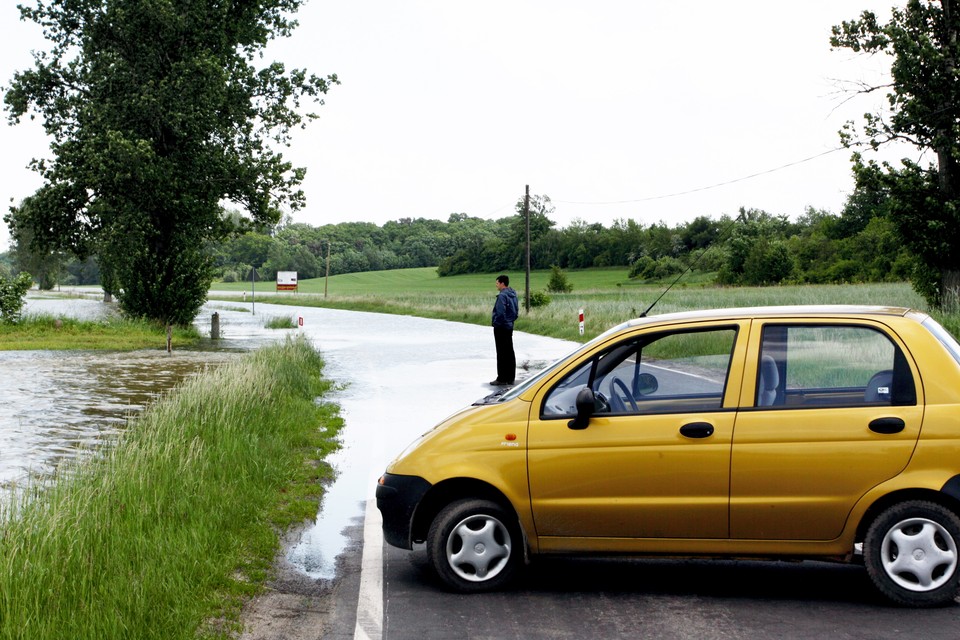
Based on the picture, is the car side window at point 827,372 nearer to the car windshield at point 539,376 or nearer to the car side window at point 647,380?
the car side window at point 647,380

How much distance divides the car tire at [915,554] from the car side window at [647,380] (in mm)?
1107

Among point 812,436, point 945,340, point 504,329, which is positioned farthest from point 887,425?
point 504,329

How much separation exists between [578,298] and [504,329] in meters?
59.1

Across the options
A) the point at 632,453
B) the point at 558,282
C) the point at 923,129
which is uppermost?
the point at 923,129

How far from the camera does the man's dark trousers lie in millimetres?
17719

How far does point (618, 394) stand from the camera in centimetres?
593

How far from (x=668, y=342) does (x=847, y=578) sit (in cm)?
181

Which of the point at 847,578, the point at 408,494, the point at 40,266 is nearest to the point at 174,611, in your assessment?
the point at 408,494

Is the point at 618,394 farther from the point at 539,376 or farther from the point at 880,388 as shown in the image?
the point at 880,388

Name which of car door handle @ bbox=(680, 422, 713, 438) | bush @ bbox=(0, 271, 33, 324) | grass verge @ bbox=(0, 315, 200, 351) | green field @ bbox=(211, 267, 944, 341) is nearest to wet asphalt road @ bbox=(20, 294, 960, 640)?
car door handle @ bbox=(680, 422, 713, 438)

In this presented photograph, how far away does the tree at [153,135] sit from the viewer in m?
35.6

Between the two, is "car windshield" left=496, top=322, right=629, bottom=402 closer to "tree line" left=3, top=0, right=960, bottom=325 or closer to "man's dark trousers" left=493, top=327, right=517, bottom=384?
"man's dark trousers" left=493, top=327, right=517, bottom=384

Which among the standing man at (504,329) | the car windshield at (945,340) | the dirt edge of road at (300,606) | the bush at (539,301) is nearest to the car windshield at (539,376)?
the dirt edge of road at (300,606)

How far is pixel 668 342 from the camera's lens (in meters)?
6.58
